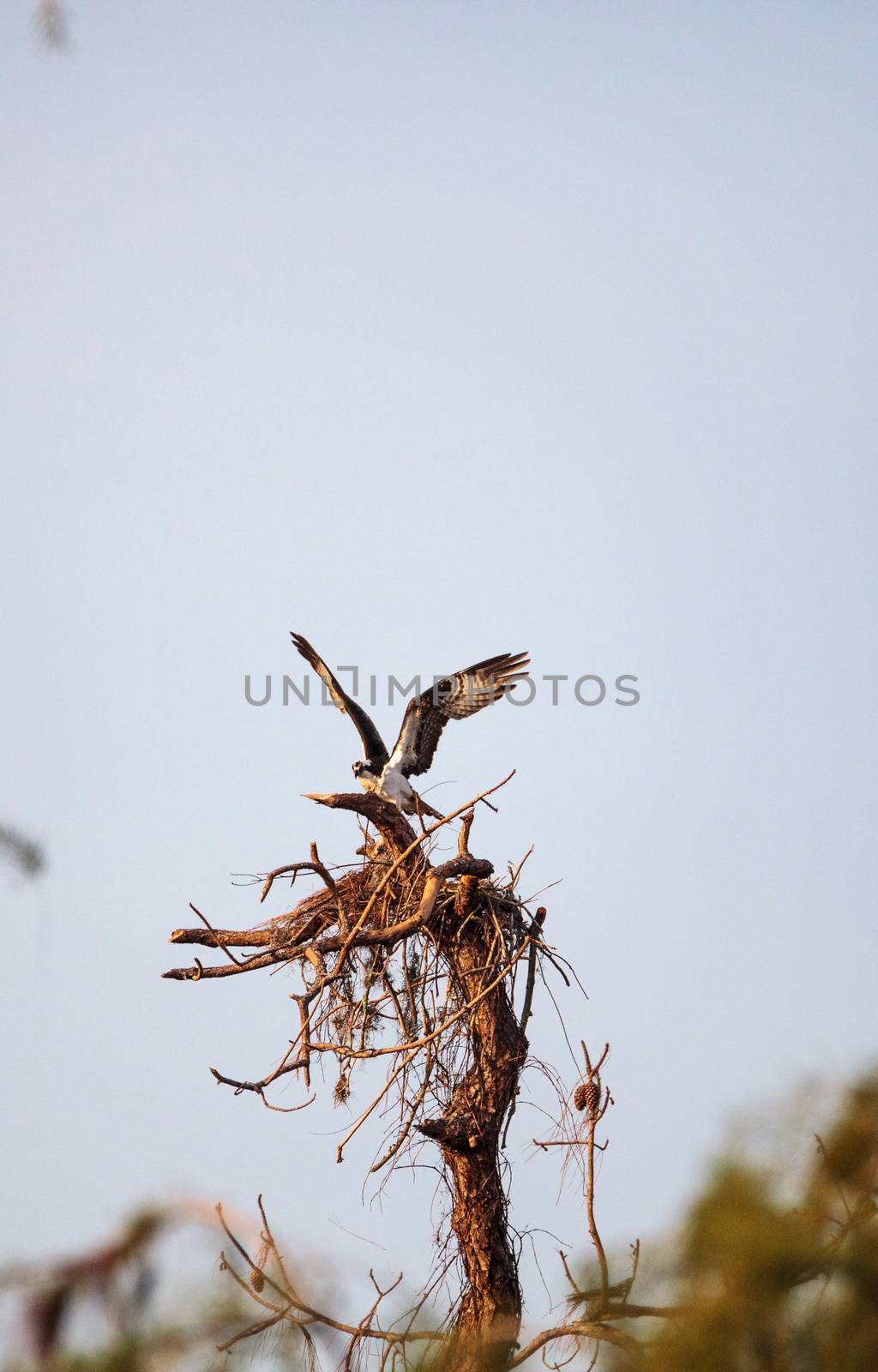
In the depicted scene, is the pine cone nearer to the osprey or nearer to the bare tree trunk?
the bare tree trunk

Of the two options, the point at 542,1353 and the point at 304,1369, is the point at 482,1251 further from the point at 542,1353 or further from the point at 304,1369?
the point at 304,1369

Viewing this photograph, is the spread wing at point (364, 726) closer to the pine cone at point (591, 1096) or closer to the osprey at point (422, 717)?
the osprey at point (422, 717)

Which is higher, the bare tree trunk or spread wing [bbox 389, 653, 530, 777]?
spread wing [bbox 389, 653, 530, 777]

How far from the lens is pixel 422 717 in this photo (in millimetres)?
7305

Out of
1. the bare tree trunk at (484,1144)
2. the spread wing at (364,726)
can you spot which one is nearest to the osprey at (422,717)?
the spread wing at (364,726)

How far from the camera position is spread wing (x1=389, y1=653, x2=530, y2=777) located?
7320 mm

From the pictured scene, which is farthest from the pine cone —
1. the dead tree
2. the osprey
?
the osprey

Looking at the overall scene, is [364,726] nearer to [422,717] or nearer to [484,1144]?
[422,717]

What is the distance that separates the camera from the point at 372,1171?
470 cm

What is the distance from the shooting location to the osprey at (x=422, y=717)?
7289 mm

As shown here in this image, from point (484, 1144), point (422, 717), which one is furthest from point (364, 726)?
point (484, 1144)

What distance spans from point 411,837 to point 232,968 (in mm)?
939

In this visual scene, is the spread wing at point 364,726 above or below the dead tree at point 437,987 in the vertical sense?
above

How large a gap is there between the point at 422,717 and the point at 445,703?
155 millimetres
